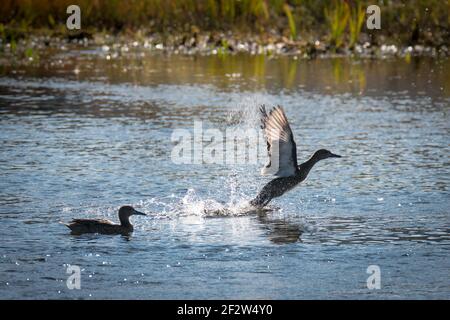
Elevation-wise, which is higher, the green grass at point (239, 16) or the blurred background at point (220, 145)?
the green grass at point (239, 16)

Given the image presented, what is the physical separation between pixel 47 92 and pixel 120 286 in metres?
12.7

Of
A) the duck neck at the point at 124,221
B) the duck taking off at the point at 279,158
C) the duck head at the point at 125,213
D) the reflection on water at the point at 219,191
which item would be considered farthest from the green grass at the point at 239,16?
the duck neck at the point at 124,221

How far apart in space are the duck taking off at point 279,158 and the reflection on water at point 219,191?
0.23 meters

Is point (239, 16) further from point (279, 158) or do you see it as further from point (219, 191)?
point (279, 158)

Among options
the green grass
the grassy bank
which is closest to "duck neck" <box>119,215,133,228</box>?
the grassy bank

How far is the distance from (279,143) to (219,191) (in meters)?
1.37

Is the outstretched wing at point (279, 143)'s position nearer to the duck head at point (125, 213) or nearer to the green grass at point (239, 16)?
the duck head at point (125, 213)

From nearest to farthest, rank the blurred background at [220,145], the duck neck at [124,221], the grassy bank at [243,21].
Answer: the blurred background at [220,145]
the duck neck at [124,221]
the grassy bank at [243,21]

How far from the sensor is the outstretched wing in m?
11.2

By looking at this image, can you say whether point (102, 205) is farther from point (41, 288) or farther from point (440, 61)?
point (440, 61)

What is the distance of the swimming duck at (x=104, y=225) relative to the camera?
1008 centimetres

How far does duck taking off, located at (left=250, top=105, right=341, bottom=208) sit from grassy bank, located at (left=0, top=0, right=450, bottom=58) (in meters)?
15.5

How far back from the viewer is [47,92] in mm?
20828
